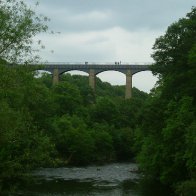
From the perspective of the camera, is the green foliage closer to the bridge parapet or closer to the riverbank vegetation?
the riverbank vegetation

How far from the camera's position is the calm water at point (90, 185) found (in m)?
31.2

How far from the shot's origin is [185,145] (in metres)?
29.8

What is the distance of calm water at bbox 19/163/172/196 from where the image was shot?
31.2m

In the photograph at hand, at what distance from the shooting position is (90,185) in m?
35.5

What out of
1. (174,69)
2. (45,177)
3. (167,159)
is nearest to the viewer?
(167,159)

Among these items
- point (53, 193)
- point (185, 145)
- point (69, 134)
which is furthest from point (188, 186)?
point (69, 134)

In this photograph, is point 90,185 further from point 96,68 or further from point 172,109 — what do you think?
point 96,68

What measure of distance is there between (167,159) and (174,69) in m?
6.45

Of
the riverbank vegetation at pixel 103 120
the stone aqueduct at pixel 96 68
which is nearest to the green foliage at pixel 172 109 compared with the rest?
the riverbank vegetation at pixel 103 120

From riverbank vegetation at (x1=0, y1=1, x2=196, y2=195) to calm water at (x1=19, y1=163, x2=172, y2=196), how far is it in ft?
4.87

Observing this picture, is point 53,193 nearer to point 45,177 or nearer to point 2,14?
point 45,177

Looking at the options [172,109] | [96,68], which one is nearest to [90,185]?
[172,109]

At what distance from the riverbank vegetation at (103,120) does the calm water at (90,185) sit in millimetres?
1485

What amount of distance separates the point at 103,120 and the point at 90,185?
45752mm
